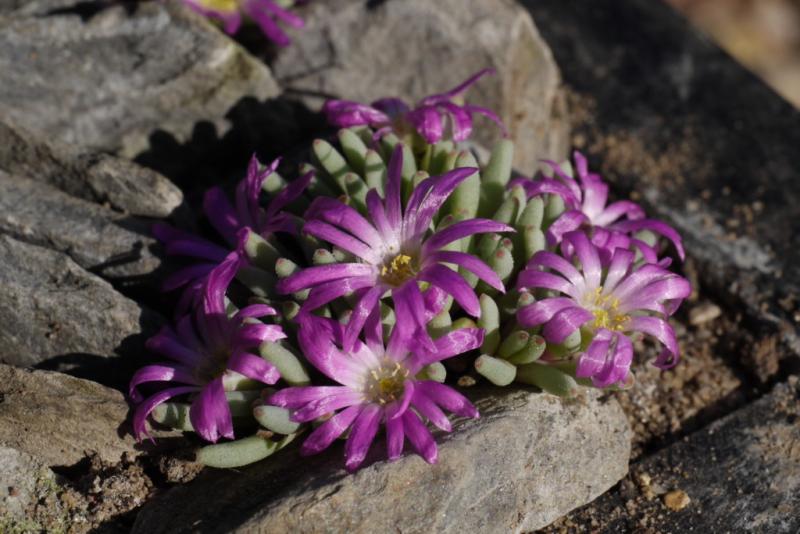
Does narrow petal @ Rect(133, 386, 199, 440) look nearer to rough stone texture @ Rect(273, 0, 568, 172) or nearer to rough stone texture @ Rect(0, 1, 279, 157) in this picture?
rough stone texture @ Rect(0, 1, 279, 157)

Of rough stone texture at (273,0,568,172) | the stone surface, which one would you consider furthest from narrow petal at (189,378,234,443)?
rough stone texture at (273,0,568,172)

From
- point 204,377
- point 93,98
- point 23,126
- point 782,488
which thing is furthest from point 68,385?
point 782,488

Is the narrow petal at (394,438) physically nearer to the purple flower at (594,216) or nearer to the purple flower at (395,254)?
the purple flower at (395,254)

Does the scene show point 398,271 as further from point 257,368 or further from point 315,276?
point 257,368

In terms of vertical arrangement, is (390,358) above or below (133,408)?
above

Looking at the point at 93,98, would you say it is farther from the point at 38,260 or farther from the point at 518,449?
the point at 518,449

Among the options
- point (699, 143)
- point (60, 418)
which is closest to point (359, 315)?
point (60, 418)
